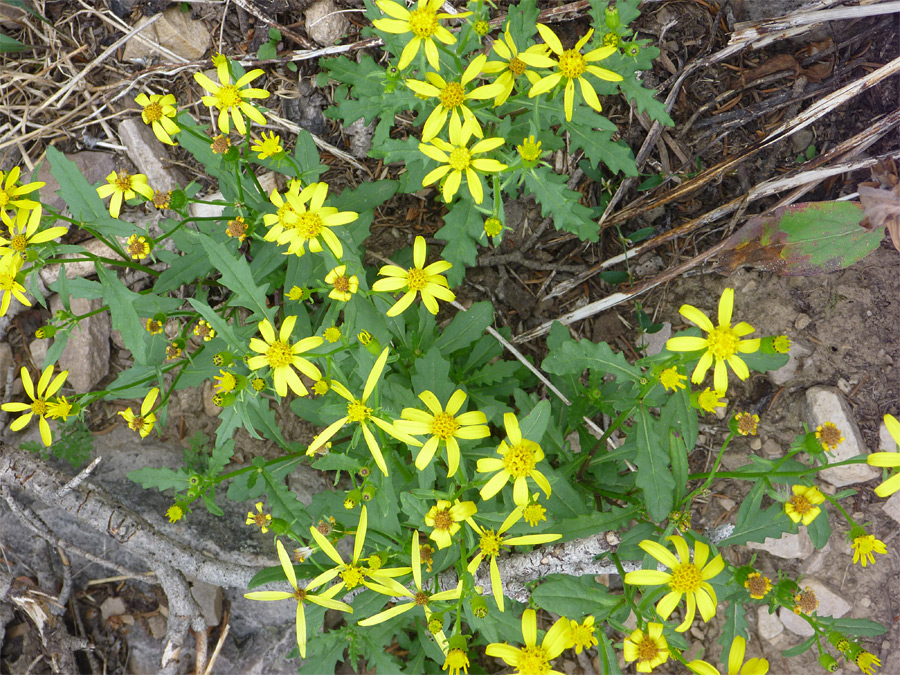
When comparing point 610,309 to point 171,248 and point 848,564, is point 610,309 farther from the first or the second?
point 171,248

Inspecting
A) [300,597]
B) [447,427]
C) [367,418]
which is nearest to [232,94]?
[367,418]

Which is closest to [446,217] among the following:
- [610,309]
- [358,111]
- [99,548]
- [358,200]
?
[358,200]

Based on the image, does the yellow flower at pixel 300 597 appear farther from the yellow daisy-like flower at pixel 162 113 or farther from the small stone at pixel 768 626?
the small stone at pixel 768 626

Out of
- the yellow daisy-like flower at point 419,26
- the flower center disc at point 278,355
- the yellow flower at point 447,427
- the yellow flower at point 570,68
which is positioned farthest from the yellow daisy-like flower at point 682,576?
the yellow daisy-like flower at point 419,26

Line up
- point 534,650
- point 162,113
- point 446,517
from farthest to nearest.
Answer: point 162,113 → point 534,650 → point 446,517

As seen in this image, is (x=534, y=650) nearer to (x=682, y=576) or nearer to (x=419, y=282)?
(x=682, y=576)
